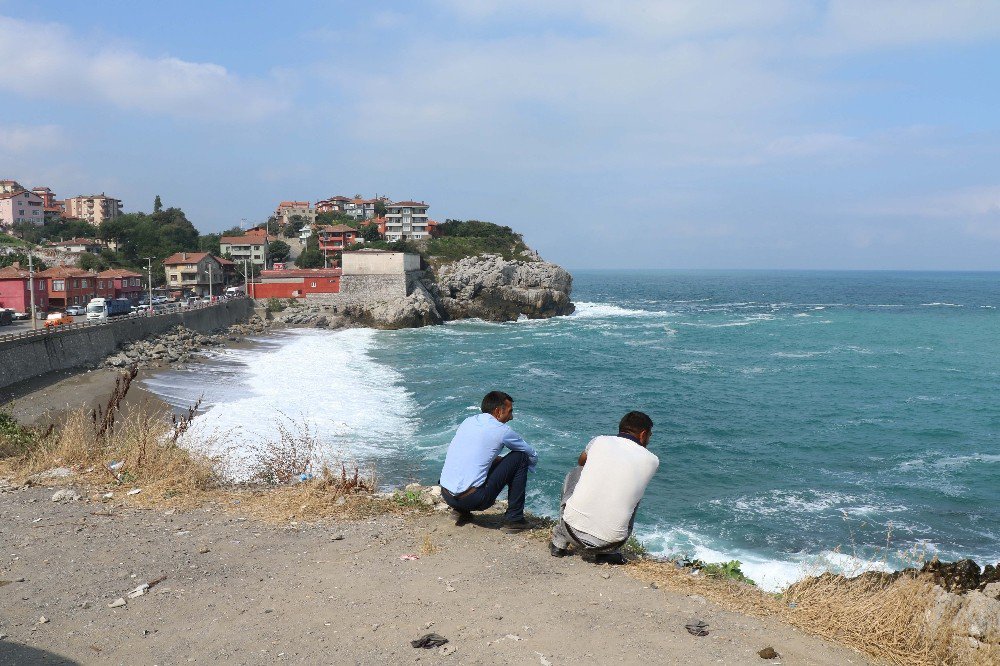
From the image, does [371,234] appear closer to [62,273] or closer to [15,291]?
[62,273]

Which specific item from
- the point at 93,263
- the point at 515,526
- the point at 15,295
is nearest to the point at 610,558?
the point at 515,526

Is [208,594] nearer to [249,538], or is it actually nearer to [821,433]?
[249,538]

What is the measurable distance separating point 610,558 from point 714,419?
19.1 meters

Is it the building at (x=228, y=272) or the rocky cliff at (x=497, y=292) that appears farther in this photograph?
the building at (x=228, y=272)

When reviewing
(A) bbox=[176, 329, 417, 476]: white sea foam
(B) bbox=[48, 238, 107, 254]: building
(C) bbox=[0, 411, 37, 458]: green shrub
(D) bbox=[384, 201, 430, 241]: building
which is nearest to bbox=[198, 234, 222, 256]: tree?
(B) bbox=[48, 238, 107, 254]: building

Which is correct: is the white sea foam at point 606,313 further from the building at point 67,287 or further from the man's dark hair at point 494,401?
the man's dark hair at point 494,401

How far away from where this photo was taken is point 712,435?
70.7 ft

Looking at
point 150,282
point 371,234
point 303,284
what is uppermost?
point 371,234

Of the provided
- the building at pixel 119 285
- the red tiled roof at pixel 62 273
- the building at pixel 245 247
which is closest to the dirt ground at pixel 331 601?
the red tiled roof at pixel 62 273

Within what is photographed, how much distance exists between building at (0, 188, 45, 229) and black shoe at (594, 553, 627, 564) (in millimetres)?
116329

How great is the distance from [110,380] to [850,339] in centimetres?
4660

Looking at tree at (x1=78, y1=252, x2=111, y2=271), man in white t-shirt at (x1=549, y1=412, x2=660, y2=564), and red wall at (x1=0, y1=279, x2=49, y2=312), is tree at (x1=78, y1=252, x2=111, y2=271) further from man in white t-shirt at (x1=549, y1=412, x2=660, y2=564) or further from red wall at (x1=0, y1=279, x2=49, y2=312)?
man in white t-shirt at (x1=549, y1=412, x2=660, y2=564)

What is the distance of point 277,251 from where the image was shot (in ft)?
316

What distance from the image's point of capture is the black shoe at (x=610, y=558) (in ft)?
19.3
